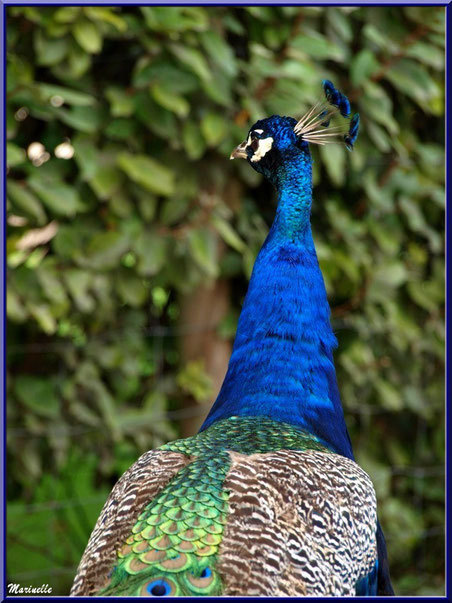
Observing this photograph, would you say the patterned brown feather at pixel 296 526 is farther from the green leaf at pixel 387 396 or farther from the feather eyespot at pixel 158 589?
the green leaf at pixel 387 396

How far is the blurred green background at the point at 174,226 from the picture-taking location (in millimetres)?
2227

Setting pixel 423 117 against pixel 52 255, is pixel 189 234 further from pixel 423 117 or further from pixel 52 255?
pixel 423 117

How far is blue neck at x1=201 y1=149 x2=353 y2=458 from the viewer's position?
5.07 ft

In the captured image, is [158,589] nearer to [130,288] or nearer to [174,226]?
[130,288]

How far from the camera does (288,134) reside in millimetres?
1680

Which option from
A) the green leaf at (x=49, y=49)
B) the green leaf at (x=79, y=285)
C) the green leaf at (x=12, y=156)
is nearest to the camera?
the green leaf at (x=12, y=156)

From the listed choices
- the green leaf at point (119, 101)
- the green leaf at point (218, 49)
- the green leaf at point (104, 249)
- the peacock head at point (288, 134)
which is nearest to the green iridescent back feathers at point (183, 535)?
the peacock head at point (288, 134)

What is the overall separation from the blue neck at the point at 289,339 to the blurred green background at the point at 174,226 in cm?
70

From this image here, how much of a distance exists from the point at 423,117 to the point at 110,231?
4.14 feet

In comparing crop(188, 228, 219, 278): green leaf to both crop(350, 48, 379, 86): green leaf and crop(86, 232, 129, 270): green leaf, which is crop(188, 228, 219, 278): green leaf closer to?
crop(86, 232, 129, 270): green leaf

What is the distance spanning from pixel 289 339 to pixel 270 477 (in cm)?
34

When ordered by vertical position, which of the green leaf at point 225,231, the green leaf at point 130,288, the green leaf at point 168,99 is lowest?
the green leaf at point 130,288

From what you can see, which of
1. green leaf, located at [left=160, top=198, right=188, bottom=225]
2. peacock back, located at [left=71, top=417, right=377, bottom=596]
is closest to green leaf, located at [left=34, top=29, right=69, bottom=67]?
green leaf, located at [left=160, top=198, right=188, bottom=225]

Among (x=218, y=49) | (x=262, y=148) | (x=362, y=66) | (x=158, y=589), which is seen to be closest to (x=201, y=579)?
(x=158, y=589)
